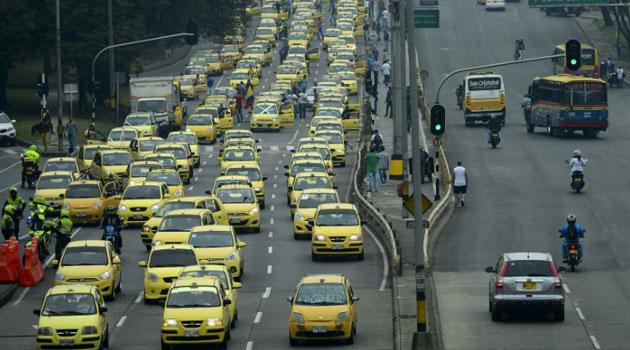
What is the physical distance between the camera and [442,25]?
12244 centimetres

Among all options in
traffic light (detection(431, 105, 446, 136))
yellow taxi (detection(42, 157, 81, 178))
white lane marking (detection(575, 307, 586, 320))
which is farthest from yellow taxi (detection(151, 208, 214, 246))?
A: yellow taxi (detection(42, 157, 81, 178))

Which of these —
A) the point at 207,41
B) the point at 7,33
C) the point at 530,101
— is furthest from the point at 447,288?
the point at 207,41

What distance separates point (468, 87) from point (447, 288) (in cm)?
4045

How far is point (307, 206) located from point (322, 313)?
51.4ft

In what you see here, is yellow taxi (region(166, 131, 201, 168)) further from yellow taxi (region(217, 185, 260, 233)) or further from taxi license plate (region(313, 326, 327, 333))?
taxi license plate (region(313, 326, 327, 333))

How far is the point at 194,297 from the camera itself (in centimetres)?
2988

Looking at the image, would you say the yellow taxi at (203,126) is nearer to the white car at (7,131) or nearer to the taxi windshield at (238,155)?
the white car at (7,131)

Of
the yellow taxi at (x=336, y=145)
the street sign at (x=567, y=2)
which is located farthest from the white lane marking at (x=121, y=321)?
the street sign at (x=567, y=2)

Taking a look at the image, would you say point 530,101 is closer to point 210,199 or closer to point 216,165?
point 216,165

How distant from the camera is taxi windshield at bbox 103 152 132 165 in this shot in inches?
2184

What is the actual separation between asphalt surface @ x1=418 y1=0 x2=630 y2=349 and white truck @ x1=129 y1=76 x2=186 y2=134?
1451cm

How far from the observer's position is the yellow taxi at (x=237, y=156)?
191 feet

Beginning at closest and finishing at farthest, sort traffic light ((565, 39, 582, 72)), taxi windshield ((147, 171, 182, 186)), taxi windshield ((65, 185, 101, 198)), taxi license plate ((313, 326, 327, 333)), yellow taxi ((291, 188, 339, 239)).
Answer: taxi license plate ((313, 326, 327, 333)) → yellow taxi ((291, 188, 339, 239)) → traffic light ((565, 39, 582, 72)) → taxi windshield ((65, 185, 101, 198)) → taxi windshield ((147, 171, 182, 186))

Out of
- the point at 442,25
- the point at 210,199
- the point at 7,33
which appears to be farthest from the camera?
the point at 442,25
